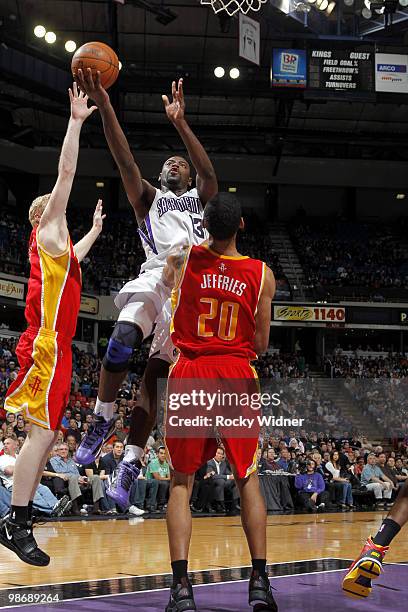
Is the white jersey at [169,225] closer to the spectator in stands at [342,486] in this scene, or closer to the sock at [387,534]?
the sock at [387,534]

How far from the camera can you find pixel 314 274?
32.7 metres

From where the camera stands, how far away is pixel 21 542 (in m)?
4.77

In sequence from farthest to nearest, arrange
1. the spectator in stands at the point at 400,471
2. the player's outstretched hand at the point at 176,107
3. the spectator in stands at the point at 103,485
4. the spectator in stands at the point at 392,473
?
the spectator in stands at the point at 400,471
the spectator in stands at the point at 392,473
the spectator in stands at the point at 103,485
the player's outstretched hand at the point at 176,107

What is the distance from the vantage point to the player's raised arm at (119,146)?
5.05m

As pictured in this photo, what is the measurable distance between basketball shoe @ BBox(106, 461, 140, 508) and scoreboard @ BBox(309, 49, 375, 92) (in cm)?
1555

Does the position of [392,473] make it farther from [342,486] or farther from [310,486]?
[310,486]

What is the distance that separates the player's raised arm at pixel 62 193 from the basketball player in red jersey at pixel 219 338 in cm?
82

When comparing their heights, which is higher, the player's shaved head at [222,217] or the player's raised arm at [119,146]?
the player's raised arm at [119,146]

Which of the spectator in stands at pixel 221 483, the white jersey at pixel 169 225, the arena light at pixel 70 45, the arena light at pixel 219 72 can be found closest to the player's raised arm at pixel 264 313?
the white jersey at pixel 169 225

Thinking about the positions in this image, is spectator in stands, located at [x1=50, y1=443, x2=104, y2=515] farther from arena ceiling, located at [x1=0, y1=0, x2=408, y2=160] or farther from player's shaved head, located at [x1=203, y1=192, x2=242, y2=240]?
arena ceiling, located at [x1=0, y1=0, x2=408, y2=160]

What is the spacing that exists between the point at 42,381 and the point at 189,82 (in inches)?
858

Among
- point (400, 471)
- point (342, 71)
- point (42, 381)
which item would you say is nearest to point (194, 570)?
point (42, 381)

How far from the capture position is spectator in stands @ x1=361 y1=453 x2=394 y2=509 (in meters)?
16.9

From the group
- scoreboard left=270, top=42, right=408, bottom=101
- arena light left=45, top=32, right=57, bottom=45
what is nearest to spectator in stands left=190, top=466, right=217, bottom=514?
scoreboard left=270, top=42, right=408, bottom=101
